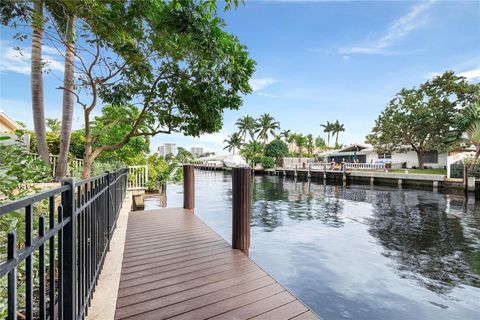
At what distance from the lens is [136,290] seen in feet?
9.11

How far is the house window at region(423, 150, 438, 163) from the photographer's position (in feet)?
98.7

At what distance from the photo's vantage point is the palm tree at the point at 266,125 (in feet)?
172

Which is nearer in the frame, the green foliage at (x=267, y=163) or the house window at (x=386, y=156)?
the house window at (x=386, y=156)

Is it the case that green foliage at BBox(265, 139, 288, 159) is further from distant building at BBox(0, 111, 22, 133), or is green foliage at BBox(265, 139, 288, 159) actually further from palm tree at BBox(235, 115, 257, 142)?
distant building at BBox(0, 111, 22, 133)

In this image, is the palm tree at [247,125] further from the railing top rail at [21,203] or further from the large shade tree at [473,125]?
the railing top rail at [21,203]

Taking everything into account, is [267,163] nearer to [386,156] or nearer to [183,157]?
[183,157]

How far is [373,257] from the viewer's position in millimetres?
6250

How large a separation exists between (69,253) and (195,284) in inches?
71.0

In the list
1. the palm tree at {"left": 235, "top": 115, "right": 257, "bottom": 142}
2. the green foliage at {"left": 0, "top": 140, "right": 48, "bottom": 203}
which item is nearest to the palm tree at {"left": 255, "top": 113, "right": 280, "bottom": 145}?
the palm tree at {"left": 235, "top": 115, "right": 257, "bottom": 142}

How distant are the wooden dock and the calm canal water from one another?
1.73 metres

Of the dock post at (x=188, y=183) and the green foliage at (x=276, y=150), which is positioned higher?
the green foliage at (x=276, y=150)

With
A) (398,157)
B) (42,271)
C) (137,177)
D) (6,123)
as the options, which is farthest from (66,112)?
(398,157)

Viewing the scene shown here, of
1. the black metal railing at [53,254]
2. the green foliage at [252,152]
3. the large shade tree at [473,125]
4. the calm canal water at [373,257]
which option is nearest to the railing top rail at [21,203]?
the black metal railing at [53,254]

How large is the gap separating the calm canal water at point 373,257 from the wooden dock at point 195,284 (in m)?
1.73
